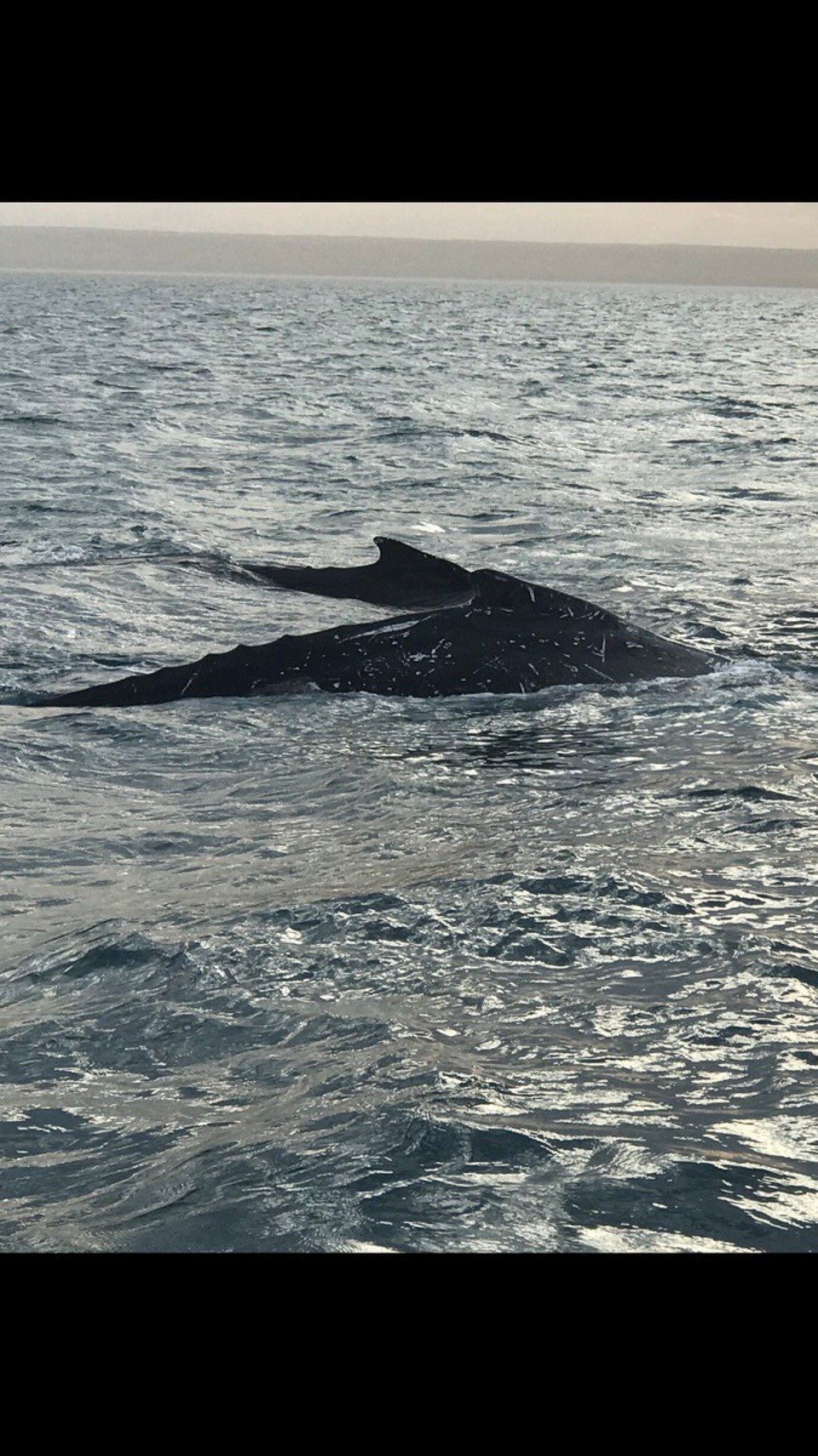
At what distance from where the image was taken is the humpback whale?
1072 centimetres

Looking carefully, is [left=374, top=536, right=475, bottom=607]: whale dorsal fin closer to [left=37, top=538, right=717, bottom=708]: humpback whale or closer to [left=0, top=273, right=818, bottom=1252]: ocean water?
[left=0, top=273, right=818, bottom=1252]: ocean water

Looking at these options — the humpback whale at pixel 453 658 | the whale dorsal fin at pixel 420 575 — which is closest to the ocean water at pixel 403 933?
the humpback whale at pixel 453 658

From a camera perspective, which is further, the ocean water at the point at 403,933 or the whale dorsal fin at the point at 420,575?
the whale dorsal fin at the point at 420,575

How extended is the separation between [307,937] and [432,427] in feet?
97.8

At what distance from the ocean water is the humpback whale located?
30 cm

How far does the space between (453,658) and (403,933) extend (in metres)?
4.86

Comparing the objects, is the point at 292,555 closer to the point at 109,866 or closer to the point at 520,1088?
the point at 109,866

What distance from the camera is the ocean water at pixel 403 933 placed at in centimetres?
446

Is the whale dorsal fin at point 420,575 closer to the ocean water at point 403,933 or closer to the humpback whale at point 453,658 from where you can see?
the ocean water at point 403,933

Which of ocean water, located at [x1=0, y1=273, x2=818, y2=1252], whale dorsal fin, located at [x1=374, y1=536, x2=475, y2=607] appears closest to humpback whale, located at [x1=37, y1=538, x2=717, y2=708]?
ocean water, located at [x1=0, y1=273, x2=818, y2=1252]

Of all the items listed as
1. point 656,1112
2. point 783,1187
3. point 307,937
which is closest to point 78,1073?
point 307,937

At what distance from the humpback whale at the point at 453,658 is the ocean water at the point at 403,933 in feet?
0.97

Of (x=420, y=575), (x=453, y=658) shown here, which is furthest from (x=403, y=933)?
(x=420, y=575)

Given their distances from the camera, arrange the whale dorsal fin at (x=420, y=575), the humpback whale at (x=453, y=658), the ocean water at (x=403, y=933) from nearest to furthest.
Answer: the ocean water at (x=403, y=933) → the humpback whale at (x=453, y=658) → the whale dorsal fin at (x=420, y=575)
